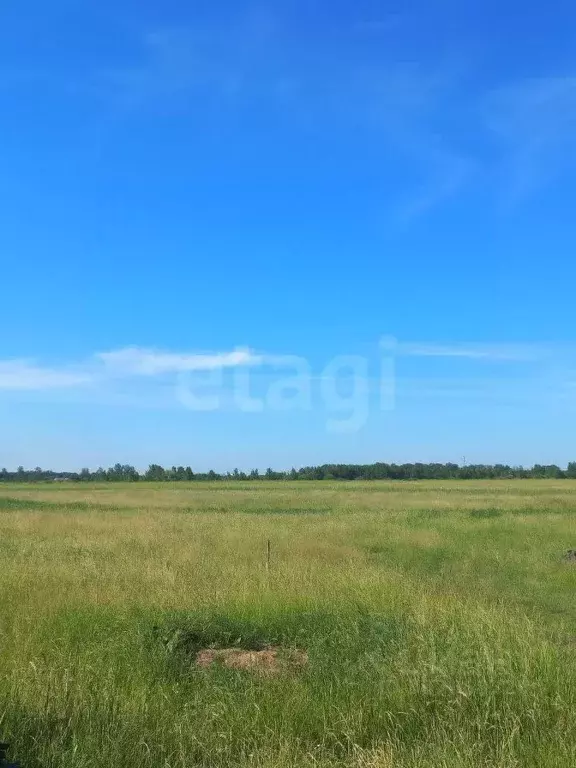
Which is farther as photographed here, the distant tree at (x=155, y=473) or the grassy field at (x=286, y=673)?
the distant tree at (x=155, y=473)

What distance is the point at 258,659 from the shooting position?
824 cm

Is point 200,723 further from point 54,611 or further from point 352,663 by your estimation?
point 54,611

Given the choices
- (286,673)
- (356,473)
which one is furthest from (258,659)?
(356,473)

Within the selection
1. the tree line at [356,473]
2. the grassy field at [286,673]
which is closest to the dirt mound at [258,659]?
the grassy field at [286,673]

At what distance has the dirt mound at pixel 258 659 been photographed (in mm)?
7834

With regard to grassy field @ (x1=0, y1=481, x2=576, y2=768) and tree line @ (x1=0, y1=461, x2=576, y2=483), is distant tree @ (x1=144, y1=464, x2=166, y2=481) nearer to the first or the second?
tree line @ (x1=0, y1=461, x2=576, y2=483)

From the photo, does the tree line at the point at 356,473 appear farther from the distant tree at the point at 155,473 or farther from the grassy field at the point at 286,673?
the grassy field at the point at 286,673

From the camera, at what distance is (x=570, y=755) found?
192 inches

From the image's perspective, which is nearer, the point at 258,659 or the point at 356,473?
the point at 258,659

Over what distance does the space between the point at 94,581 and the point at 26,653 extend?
513 cm

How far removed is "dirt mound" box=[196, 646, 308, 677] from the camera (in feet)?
25.7

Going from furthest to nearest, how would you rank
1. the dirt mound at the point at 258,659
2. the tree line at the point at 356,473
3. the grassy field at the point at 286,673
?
1. the tree line at the point at 356,473
2. the dirt mound at the point at 258,659
3. the grassy field at the point at 286,673

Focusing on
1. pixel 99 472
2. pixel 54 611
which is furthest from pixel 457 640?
pixel 99 472

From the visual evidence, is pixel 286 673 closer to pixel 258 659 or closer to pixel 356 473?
pixel 258 659
